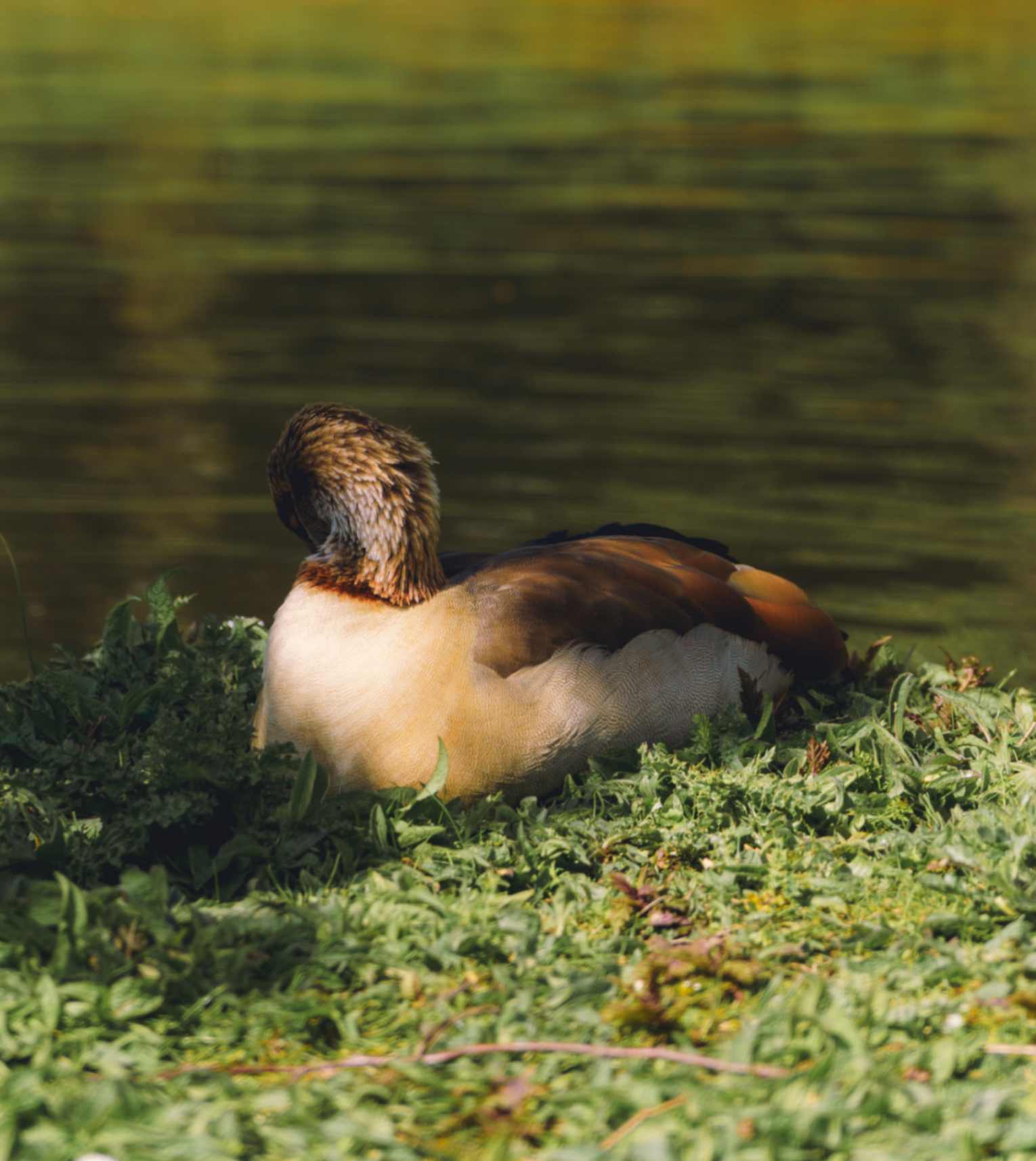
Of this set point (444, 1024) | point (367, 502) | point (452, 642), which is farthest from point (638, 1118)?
point (367, 502)

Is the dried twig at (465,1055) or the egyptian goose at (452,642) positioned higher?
the egyptian goose at (452,642)

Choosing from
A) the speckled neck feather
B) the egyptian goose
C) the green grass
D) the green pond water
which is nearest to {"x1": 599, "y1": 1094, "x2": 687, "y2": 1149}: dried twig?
the green grass

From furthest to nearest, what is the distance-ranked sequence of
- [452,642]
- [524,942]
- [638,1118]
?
[452,642] < [524,942] < [638,1118]

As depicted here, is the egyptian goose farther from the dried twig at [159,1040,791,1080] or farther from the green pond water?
the green pond water

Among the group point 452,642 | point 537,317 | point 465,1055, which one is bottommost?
point 465,1055

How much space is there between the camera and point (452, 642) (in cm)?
528

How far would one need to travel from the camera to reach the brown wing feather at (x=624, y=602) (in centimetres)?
536

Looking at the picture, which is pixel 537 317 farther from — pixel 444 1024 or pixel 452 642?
pixel 444 1024

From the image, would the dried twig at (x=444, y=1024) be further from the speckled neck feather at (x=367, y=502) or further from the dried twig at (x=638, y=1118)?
the speckled neck feather at (x=367, y=502)

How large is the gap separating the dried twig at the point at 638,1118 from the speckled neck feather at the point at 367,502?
2105 millimetres

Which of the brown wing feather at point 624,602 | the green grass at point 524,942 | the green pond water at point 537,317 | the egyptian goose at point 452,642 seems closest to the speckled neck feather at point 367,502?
the egyptian goose at point 452,642

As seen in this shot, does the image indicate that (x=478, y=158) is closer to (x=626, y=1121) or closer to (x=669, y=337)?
(x=669, y=337)

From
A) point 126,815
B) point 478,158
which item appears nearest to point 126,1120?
point 126,815

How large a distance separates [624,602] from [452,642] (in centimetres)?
55
